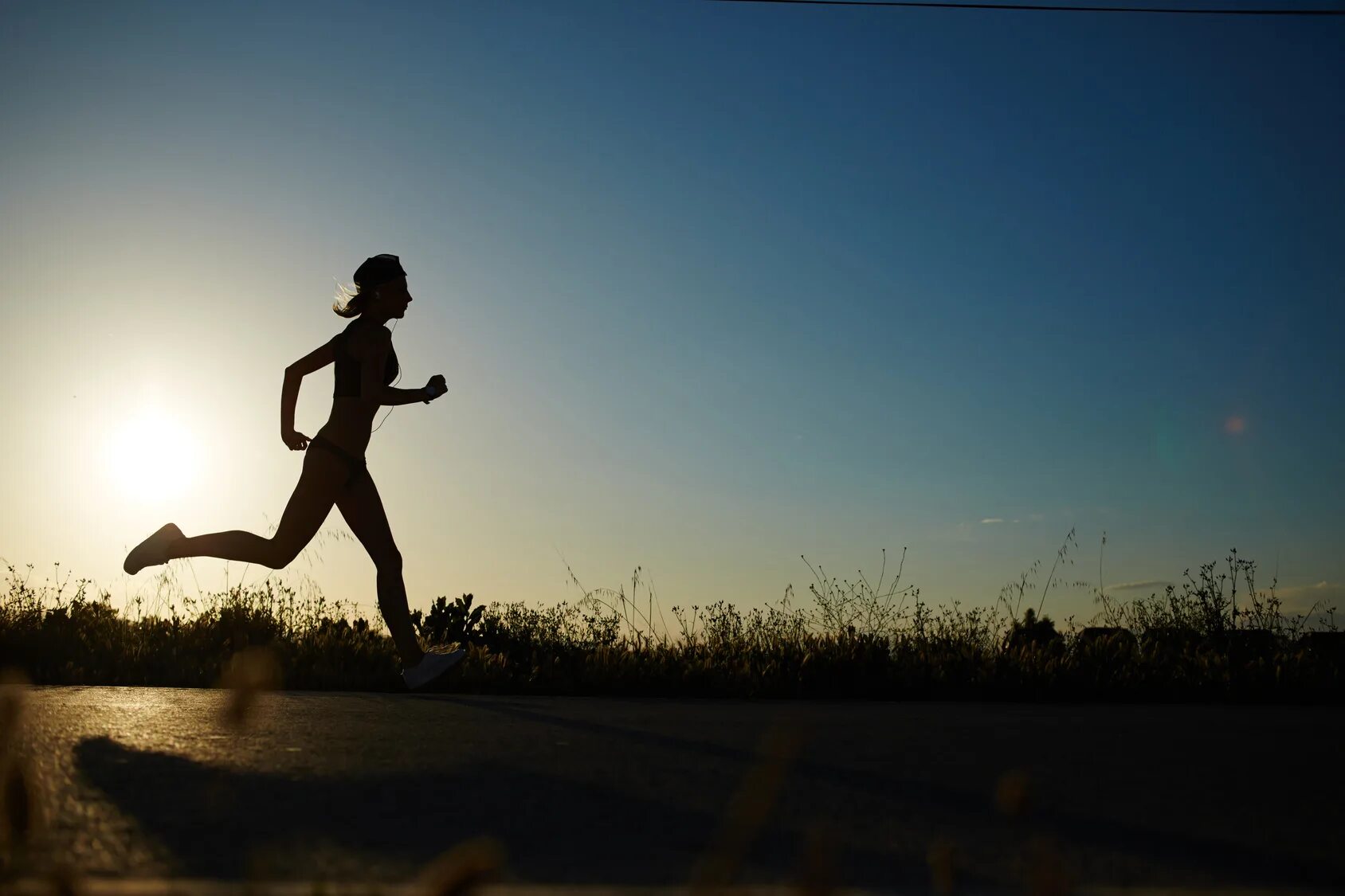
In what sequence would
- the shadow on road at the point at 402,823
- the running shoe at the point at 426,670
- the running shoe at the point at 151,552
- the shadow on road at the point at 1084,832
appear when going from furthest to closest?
1. the running shoe at the point at 426,670
2. the running shoe at the point at 151,552
3. the shadow on road at the point at 1084,832
4. the shadow on road at the point at 402,823

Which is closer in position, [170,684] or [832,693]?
[170,684]

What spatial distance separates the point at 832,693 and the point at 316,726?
13.4ft

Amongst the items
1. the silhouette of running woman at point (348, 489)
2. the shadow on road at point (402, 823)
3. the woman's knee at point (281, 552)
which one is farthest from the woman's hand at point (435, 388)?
the shadow on road at point (402, 823)

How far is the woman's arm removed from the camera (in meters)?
6.48

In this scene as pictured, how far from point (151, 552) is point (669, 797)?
4209mm

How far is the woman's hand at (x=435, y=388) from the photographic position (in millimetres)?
6320

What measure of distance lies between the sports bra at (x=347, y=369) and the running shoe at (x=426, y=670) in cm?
151

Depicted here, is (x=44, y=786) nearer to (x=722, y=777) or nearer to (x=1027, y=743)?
(x=722, y=777)

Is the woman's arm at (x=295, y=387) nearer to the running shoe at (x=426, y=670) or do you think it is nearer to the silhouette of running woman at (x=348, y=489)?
the silhouette of running woman at (x=348, y=489)

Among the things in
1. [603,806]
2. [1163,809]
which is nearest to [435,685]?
[603,806]

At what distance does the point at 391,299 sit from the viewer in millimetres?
6734

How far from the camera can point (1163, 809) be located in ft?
10.2

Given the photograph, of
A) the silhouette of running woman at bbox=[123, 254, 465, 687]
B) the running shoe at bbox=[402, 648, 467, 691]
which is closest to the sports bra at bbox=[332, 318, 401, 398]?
the silhouette of running woman at bbox=[123, 254, 465, 687]

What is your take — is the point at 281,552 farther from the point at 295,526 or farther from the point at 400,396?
the point at 400,396
